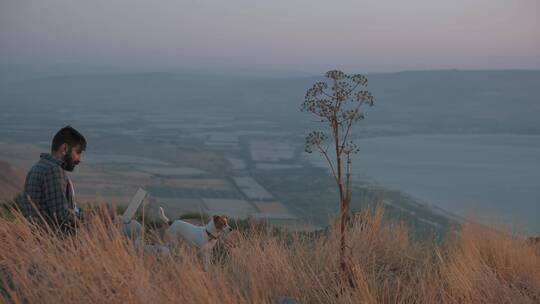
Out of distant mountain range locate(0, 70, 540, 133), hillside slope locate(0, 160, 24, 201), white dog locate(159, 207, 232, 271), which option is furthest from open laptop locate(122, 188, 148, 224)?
distant mountain range locate(0, 70, 540, 133)

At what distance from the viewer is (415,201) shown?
90.2ft

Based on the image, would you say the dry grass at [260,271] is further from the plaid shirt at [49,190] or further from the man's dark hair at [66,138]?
the man's dark hair at [66,138]

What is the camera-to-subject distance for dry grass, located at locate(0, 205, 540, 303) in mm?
3254

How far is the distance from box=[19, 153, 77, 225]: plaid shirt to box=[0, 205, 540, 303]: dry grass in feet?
0.79

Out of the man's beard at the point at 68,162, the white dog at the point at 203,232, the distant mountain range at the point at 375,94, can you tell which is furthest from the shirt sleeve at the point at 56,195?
the distant mountain range at the point at 375,94

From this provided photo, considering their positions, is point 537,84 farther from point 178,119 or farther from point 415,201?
point 415,201

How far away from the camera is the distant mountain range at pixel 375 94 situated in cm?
8169

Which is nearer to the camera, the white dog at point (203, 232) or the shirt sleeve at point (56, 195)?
the shirt sleeve at point (56, 195)

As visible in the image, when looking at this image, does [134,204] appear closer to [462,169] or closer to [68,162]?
[68,162]

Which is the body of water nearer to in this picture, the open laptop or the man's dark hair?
the open laptop

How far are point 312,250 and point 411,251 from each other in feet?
3.54

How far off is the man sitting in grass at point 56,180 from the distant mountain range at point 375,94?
68432 millimetres

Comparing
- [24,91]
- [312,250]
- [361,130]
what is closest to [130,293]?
[312,250]

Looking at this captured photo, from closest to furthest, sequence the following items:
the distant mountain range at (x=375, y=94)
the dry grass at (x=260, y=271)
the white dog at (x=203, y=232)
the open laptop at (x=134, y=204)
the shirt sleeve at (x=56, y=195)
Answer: the dry grass at (x=260, y=271) < the shirt sleeve at (x=56, y=195) < the white dog at (x=203, y=232) < the open laptop at (x=134, y=204) < the distant mountain range at (x=375, y=94)
